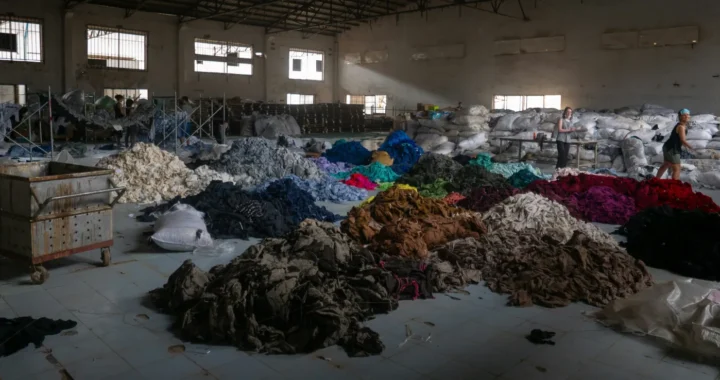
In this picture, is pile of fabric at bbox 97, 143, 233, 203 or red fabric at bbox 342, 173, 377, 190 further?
red fabric at bbox 342, 173, 377, 190

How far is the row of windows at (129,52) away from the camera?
20156 mm

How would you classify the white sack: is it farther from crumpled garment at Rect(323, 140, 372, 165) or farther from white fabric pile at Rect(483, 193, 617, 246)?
crumpled garment at Rect(323, 140, 372, 165)

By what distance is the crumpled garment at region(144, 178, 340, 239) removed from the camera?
6.49 metres

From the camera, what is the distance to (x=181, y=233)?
5.66 meters

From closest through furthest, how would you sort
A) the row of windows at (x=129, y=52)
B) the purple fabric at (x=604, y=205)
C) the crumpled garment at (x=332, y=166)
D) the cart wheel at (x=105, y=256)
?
1. the cart wheel at (x=105, y=256)
2. the purple fabric at (x=604, y=205)
3. the crumpled garment at (x=332, y=166)
4. the row of windows at (x=129, y=52)

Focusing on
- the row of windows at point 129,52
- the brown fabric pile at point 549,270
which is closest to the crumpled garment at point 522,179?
the brown fabric pile at point 549,270

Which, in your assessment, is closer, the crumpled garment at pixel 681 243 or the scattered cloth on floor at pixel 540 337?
the scattered cloth on floor at pixel 540 337

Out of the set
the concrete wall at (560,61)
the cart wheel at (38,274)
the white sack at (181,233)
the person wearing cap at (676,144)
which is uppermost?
the concrete wall at (560,61)

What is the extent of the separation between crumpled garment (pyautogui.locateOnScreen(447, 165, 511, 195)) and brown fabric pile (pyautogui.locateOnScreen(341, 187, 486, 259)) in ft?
→ 7.17

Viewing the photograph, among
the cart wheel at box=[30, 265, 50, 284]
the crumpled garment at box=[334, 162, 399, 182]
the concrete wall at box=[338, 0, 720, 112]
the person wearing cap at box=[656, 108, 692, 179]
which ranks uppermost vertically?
the concrete wall at box=[338, 0, 720, 112]

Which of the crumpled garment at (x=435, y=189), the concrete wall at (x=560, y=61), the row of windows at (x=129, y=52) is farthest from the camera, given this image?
the row of windows at (x=129, y=52)

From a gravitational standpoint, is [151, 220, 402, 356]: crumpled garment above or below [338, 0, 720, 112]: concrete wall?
below

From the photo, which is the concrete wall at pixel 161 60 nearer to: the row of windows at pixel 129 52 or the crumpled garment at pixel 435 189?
the row of windows at pixel 129 52

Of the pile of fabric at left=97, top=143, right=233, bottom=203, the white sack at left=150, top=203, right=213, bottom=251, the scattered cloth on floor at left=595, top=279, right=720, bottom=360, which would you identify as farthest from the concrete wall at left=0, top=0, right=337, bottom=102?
the scattered cloth on floor at left=595, top=279, right=720, bottom=360
